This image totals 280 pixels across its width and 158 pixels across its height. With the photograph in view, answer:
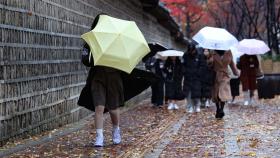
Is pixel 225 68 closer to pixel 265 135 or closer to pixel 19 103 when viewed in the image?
pixel 265 135

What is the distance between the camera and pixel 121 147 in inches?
367

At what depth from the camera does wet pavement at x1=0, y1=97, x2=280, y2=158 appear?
8.66 m

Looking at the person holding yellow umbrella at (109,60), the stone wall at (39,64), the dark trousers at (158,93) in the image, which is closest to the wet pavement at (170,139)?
the stone wall at (39,64)

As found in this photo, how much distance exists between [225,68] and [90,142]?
18.5ft

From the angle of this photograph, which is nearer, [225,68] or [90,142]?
[90,142]

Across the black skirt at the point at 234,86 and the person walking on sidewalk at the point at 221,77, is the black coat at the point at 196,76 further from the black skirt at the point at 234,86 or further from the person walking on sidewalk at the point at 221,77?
the black skirt at the point at 234,86

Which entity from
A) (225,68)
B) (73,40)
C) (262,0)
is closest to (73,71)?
(73,40)

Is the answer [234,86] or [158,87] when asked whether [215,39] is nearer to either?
[158,87]

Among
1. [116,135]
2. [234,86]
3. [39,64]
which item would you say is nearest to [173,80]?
[234,86]

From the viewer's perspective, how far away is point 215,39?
14961 mm

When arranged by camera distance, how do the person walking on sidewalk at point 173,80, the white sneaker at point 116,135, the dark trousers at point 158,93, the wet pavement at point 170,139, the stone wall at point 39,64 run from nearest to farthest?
the wet pavement at point 170,139 < the stone wall at point 39,64 < the white sneaker at point 116,135 < the person walking on sidewalk at point 173,80 < the dark trousers at point 158,93

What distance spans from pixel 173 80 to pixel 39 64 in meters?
8.23

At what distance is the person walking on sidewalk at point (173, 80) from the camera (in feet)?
60.1

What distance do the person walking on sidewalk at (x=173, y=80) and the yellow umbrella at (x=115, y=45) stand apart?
9.08 m
